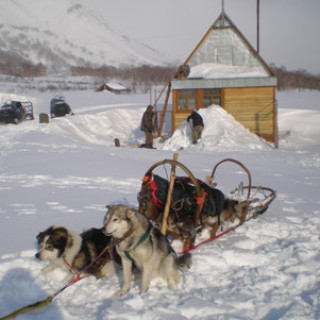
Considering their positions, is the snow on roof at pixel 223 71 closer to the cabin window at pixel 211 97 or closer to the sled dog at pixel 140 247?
the cabin window at pixel 211 97

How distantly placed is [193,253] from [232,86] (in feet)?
49.1

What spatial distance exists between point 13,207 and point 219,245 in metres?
3.68

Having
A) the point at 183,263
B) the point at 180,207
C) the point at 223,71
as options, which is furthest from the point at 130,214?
the point at 223,71

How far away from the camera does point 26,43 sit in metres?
148

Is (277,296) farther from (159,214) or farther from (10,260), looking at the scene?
(10,260)

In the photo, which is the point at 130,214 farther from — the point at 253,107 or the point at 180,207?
the point at 253,107

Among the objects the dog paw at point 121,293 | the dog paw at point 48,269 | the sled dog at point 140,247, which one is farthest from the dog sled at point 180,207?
the dog paw at point 48,269

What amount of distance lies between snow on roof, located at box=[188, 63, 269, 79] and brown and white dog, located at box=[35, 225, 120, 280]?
15389 mm

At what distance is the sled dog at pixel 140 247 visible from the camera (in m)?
3.06

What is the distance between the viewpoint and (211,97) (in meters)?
18.0

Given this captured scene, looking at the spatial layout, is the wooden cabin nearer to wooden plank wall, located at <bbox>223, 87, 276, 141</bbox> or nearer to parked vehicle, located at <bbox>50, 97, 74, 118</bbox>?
wooden plank wall, located at <bbox>223, 87, 276, 141</bbox>

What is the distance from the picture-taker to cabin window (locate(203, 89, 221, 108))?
1795 cm

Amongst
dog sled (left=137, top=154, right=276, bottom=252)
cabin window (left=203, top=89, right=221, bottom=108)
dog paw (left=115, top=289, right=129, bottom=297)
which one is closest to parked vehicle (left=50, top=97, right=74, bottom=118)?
cabin window (left=203, top=89, right=221, bottom=108)

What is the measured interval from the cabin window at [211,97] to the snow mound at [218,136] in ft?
2.72
